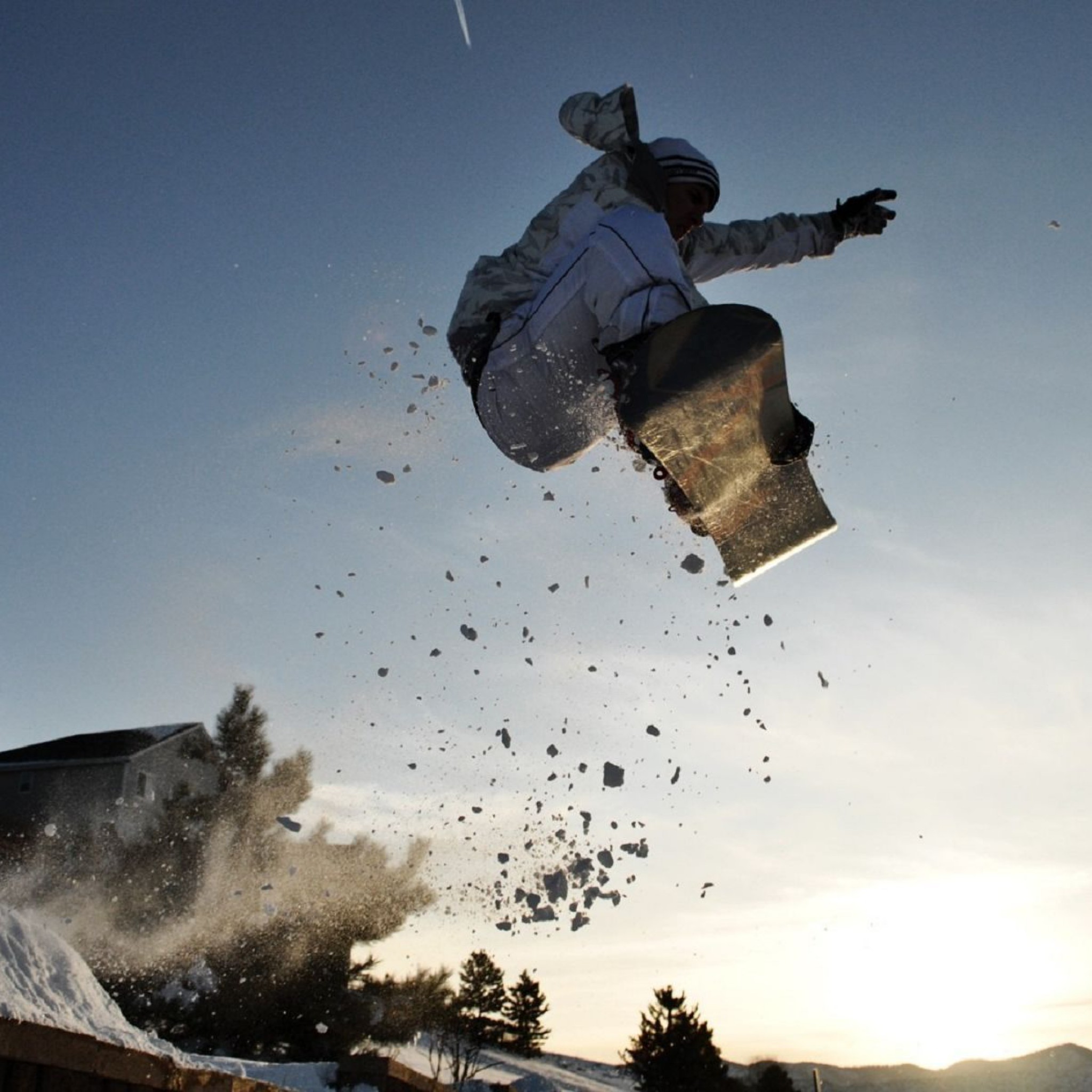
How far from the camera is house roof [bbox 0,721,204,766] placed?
23.7 metres

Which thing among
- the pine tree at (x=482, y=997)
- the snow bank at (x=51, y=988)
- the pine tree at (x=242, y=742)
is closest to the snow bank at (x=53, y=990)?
the snow bank at (x=51, y=988)

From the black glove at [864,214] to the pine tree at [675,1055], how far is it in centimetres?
3683

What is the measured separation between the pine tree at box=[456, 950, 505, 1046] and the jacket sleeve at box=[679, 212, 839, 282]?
3031 cm

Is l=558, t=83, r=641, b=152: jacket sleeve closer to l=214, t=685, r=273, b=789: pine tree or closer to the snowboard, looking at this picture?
the snowboard

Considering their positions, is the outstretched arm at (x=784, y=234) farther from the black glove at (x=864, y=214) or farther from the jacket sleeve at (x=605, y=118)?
the jacket sleeve at (x=605, y=118)

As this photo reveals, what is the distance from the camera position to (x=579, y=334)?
3.41 m

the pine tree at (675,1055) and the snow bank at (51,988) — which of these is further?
the pine tree at (675,1055)

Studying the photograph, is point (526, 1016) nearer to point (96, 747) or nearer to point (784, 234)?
point (96, 747)

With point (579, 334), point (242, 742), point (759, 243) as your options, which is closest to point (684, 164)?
point (759, 243)

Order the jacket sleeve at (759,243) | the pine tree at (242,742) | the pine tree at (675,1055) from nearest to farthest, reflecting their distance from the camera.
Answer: the jacket sleeve at (759,243)
the pine tree at (242,742)
the pine tree at (675,1055)

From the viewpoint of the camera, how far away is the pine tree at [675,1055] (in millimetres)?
34781

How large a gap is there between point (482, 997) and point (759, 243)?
34.0 m

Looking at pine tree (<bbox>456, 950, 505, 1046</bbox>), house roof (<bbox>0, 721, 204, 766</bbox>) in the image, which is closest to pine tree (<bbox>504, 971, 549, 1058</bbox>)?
pine tree (<bbox>456, 950, 505, 1046</bbox>)

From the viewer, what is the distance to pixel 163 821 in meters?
18.9
